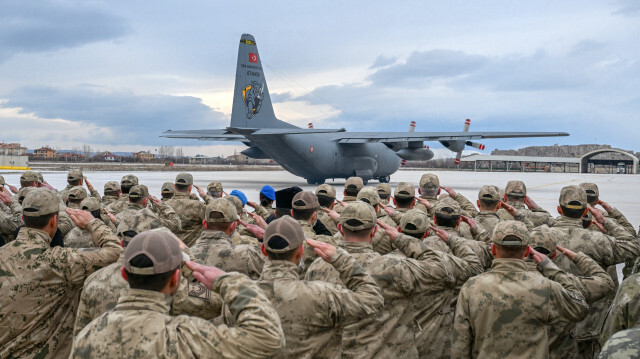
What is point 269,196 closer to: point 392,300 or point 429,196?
point 429,196

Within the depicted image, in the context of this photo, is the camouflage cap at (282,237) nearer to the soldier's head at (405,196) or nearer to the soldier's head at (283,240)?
the soldier's head at (283,240)

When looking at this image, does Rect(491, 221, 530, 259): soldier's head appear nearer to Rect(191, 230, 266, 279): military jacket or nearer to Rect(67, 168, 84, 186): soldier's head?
Rect(191, 230, 266, 279): military jacket

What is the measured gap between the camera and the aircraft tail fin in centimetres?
2364

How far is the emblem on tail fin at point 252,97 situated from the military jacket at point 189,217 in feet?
56.4

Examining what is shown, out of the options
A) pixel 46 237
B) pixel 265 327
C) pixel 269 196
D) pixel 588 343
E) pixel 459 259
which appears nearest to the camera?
pixel 265 327

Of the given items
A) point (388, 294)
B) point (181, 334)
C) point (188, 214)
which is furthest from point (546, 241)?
point (188, 214)

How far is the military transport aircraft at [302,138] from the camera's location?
23352 mm

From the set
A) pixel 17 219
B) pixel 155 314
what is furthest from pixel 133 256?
pixel 17 219

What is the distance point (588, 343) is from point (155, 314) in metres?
4.25

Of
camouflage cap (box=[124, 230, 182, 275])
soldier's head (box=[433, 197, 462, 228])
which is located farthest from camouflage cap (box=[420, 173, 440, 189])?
camouflage cap (box=[124, 230, 182, 275])

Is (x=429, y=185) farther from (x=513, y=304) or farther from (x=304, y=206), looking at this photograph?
(x=513, y=304)

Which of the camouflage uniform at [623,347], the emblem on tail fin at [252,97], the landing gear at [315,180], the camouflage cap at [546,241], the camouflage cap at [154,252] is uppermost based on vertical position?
the emblem on tail fin at [252,97]

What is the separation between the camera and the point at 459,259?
13.5 feet

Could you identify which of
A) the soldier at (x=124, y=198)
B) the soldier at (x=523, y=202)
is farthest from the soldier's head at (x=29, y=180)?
the soldier at (x=523, y=202)
